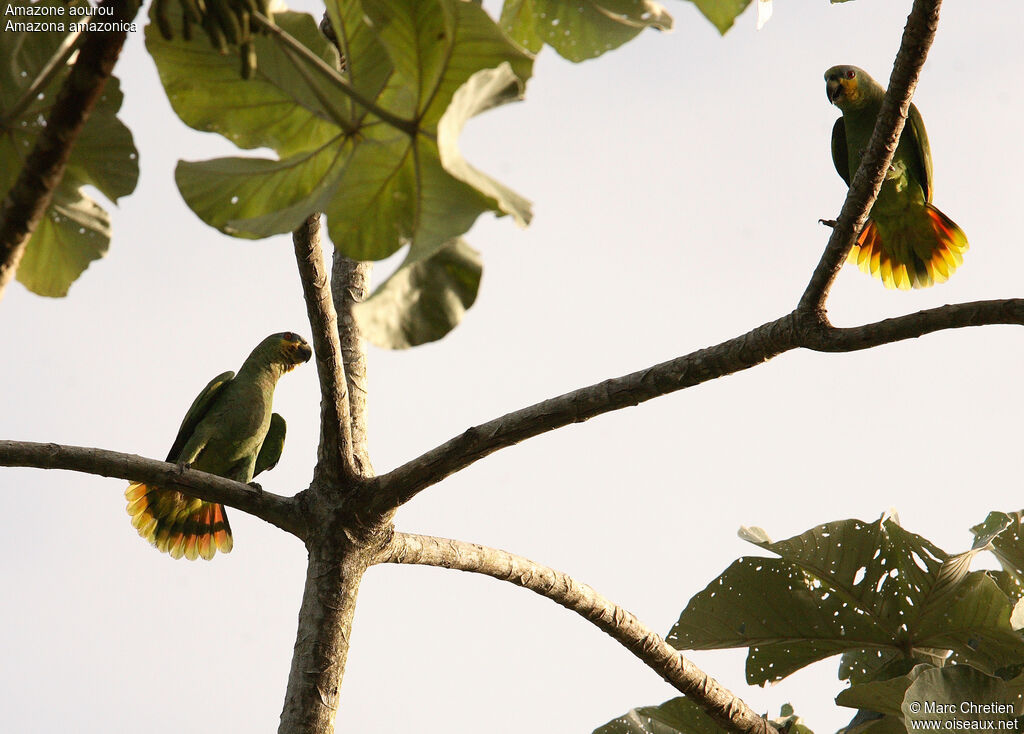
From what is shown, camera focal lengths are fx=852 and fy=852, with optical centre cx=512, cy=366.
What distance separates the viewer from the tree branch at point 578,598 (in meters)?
2.62

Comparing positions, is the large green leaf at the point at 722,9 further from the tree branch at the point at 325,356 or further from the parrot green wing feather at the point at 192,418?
the parrot green wing feather at the point at 192,418

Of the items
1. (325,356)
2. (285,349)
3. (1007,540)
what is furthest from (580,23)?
(285,349)

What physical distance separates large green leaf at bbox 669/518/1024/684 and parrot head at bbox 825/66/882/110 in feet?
8.23

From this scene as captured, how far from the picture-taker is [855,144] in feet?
14.0

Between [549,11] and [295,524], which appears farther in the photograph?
[295,524]

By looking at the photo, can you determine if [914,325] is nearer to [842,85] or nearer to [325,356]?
[325,356]

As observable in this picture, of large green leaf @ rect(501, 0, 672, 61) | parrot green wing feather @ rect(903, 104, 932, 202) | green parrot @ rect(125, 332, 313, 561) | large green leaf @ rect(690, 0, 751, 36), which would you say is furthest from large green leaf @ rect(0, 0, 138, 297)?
parrot green wing feather @ rect(903, 104, 932, 202)

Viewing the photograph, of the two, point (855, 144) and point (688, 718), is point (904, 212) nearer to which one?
point (855, 144)

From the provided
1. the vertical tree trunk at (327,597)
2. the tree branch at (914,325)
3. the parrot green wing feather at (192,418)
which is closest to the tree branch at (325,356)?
the vertical tree trunk at (327,597)

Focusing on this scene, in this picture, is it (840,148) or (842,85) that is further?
(840,148)

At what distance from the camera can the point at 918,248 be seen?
400 centimetres

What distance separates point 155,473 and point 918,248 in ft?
11.3

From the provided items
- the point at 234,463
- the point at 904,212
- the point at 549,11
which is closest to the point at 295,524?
the point at 549,11

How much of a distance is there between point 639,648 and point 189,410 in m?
2.97
